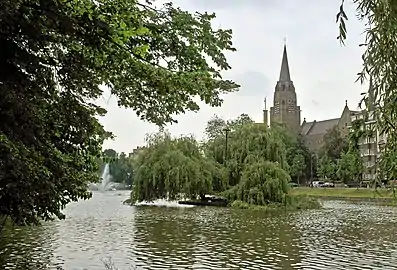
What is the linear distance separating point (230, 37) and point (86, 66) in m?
1.85

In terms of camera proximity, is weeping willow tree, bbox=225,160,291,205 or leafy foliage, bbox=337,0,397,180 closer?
leafy foliage, bbox=337,0,397,180

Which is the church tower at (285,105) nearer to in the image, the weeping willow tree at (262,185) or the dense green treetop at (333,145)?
the dense green treetop at (333,145)

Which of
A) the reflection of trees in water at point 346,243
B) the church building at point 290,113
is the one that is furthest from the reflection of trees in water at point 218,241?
the church building at point 290,113

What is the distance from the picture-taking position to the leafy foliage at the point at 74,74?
18.7ft

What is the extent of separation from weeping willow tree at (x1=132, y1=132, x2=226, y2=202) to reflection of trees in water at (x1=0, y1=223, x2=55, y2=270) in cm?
1255

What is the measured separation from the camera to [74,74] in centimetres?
695

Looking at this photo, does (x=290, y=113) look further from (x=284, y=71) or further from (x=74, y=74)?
(x=74, y=74)

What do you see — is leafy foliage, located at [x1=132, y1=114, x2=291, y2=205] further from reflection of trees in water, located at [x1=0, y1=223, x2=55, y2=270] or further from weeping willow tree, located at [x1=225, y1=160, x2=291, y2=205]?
reflection of trees in water, located at [x1=0, y1=223, x2=55, y2=270]

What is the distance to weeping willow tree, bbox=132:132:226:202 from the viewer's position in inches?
1086

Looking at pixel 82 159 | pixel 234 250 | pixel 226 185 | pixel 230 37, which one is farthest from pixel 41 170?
pixel 226 185

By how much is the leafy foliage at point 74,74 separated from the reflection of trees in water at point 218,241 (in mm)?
Result: 3708

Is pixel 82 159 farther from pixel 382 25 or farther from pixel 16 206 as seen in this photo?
pixel 382 25

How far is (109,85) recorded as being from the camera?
284 inches

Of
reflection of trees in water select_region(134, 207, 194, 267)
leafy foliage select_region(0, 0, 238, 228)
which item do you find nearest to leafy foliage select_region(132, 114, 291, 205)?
reflection of trees in water select_region(134, 207, 194, 267)
